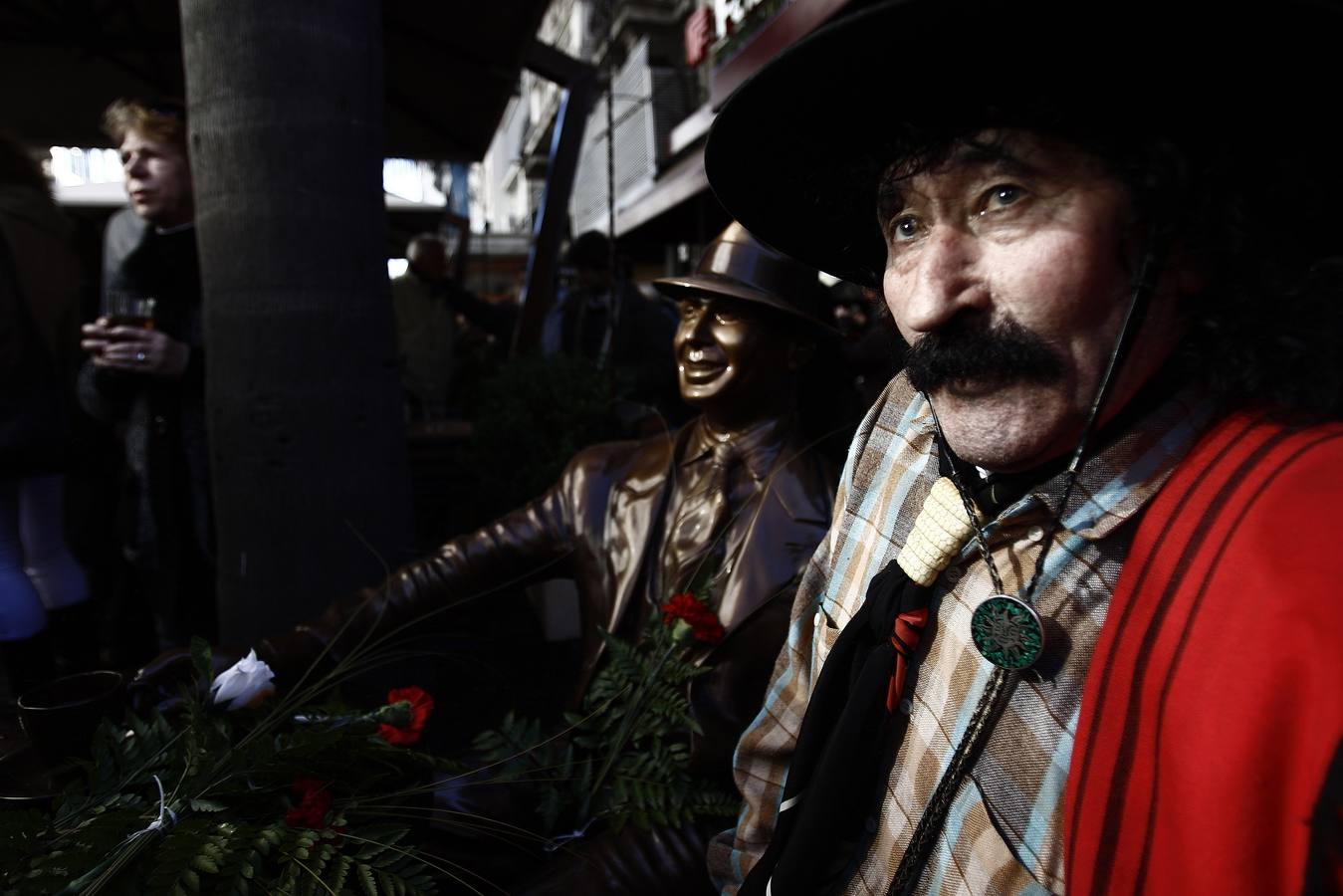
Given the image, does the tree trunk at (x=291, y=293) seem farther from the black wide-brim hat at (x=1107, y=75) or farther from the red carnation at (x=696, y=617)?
the black wide-brim hat at (x=1107, y=75)

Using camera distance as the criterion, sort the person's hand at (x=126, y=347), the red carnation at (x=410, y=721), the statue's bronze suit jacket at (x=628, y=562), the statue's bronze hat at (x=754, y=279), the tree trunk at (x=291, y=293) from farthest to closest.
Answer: the person's hand at (x=126, y=347) < the tree trunk at (x=291, y=293) < the statue's bronze hat at (x=754, y=279) < the statue's bronze suit jacket at (x=628, y=562) < the red carnation at (x=410, y=721)

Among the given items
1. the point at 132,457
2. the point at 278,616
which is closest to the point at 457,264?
the point at 132,457

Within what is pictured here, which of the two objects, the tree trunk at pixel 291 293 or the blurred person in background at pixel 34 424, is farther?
the blurred person in background at pixel 34 424

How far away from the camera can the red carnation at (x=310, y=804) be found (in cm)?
129

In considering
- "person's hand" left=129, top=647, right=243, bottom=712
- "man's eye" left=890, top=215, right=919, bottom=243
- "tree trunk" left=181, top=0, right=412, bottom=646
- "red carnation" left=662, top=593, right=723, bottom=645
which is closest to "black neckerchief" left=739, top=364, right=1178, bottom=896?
"man's eye" left=890, top=215, right=919, bottom=243

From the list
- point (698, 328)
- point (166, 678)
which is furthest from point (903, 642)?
point (166, 678)

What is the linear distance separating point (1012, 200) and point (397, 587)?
6.10 feet

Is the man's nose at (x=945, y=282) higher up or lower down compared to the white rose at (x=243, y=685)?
higher up

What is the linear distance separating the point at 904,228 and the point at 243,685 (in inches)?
59.5

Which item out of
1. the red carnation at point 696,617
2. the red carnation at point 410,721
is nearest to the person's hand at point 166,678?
the red carnation at point 410,721

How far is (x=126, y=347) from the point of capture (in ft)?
9.70

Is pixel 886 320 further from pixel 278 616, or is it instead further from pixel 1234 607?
pixel 278 616

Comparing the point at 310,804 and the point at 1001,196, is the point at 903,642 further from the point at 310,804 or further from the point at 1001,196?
the point at 310,804

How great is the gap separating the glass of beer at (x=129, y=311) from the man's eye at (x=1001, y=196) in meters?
3.02
